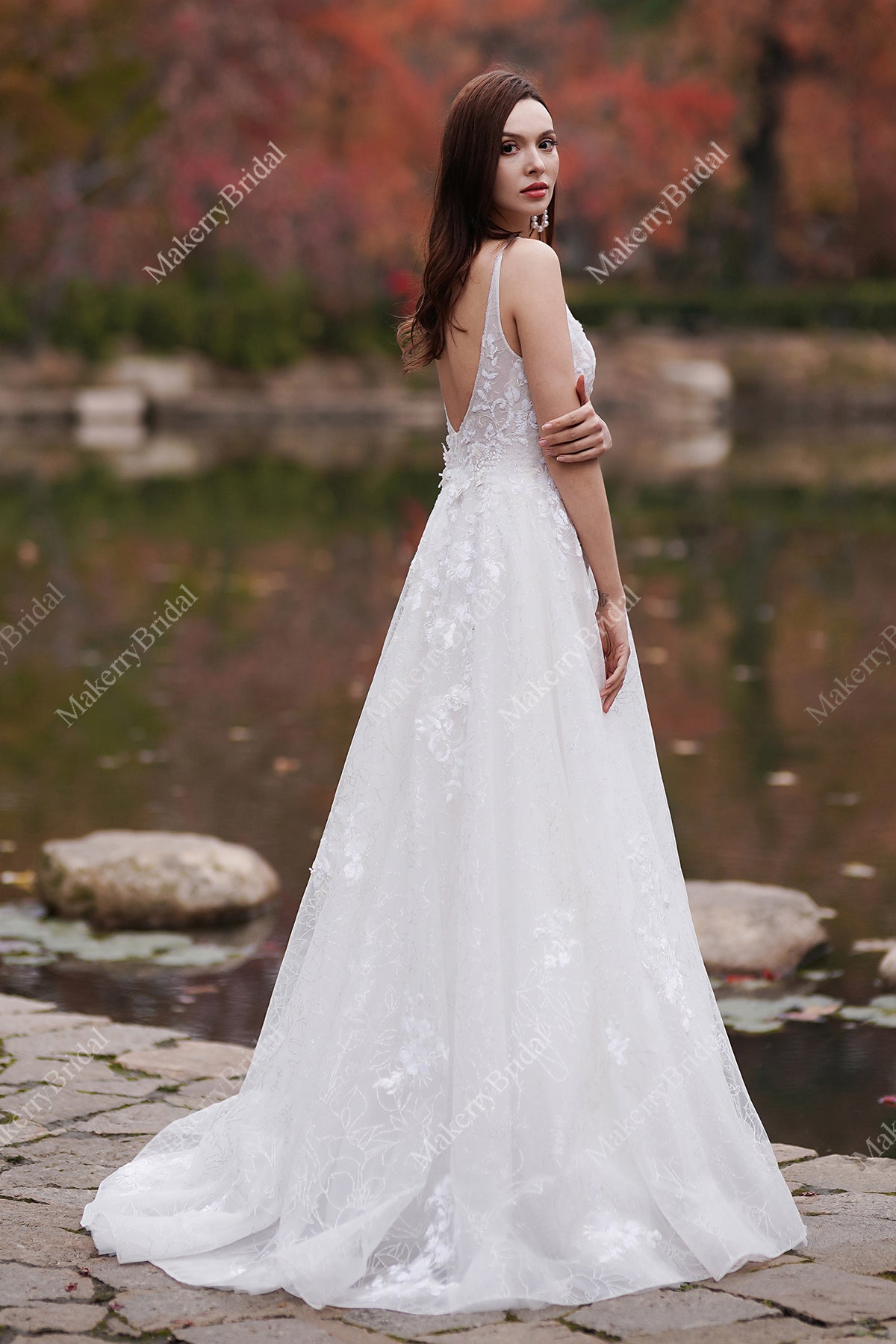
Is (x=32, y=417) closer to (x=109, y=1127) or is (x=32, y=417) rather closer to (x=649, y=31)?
(x=649, y=31)

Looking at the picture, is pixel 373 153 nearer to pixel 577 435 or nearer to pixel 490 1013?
pixel 577 435

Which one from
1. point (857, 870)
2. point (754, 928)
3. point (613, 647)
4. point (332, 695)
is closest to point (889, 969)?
point (754, 928)

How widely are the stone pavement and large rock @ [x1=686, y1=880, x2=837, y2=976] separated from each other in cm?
133

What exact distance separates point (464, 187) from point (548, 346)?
1.13 ft

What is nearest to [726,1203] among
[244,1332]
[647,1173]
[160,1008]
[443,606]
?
[647,1173]

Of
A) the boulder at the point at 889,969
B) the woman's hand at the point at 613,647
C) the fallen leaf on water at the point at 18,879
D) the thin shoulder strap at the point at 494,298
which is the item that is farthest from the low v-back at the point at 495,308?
the fallen leaf on water at the point at 18,879

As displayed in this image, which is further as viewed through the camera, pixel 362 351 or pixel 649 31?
pixel 649 31

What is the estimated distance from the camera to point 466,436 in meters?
3.12

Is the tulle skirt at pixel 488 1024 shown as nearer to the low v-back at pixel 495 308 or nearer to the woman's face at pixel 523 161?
the low v-back at pixel 495 308

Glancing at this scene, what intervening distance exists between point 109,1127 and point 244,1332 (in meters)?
1.10

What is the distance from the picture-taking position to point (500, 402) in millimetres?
3043

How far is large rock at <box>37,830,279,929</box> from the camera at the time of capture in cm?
541

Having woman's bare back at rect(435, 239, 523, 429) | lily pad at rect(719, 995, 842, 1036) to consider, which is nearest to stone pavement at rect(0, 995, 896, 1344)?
lily pad at rect(719, 995, 842, 1036)

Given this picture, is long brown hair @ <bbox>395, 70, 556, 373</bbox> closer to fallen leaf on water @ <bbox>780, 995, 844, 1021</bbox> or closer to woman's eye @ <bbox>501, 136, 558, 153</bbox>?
woman's eye @ <bbox>501, 136, 558, 153</bbox>
